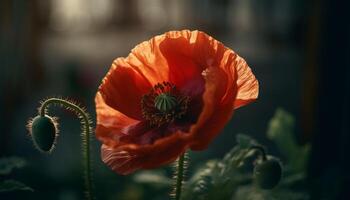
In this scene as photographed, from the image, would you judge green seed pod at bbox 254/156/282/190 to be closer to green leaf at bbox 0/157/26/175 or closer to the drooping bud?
the drooping bud

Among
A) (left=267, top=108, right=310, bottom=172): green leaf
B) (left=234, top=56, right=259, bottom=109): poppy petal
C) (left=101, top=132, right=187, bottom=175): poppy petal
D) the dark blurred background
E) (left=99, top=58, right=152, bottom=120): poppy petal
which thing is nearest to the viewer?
(left=101, top=132, right=187, bottom=175): poppy petal

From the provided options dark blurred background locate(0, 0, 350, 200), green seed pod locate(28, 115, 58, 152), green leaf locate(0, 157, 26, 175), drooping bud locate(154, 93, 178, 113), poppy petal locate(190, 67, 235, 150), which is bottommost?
dark blurred background locate(0, 0, 350, 200)

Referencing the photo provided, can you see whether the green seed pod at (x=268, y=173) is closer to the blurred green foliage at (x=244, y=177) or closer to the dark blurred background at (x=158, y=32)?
the blurred green foliage at (x=244, y=177)

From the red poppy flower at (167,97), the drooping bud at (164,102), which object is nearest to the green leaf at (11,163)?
the red poppy flower at (167,97)

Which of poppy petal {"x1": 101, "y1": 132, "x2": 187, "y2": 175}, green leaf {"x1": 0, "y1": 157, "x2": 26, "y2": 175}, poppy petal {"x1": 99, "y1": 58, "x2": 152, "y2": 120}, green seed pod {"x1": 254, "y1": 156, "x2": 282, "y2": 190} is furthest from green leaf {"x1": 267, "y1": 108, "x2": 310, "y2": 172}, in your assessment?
green leaf {"x1": 0, "y1": 157, "x2": 26, "y2": 175}

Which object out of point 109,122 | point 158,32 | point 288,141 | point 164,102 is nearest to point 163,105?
point 164,102

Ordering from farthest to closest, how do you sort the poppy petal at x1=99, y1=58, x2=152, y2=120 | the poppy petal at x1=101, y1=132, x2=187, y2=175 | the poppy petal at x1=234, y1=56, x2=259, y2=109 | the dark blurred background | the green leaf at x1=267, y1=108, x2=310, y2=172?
the dark blurred background < the green leaf at x1=267, y1=108, x2=310, y2=172 < the poppy petal at x1=99, y1=58, x2=152, y2=120 < the poppy petal at x1=234, y1=56, x2=259, y2=109 < the poppy petal at x1=101, y1=132, x2=187, y2=175

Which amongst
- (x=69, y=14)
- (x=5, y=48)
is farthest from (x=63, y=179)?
(x=69, y=14)

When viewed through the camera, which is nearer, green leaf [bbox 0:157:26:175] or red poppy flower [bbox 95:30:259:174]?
red poppy flower [bbox 95:30:259:174]
